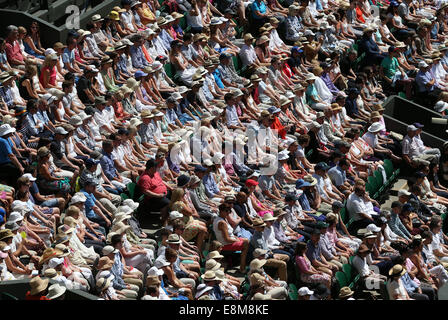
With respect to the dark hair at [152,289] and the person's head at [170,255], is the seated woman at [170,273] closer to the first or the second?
the person's head at [170,255]

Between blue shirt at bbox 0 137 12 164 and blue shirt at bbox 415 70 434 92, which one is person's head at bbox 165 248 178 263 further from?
blue shirt at bbox 415 70 434 92

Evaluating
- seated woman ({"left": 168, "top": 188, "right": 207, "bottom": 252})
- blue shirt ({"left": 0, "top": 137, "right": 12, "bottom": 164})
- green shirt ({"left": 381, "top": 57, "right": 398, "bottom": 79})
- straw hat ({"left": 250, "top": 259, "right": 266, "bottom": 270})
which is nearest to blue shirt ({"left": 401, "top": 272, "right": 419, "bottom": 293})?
straw hat ({"left": 250, "top": 259, "right": 266, "bottom": 270})

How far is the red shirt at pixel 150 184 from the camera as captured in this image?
17812 millimetres

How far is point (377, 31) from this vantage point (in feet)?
84.6

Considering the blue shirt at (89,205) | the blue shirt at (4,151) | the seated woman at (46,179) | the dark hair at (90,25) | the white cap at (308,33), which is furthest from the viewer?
the white cap at (308,33)

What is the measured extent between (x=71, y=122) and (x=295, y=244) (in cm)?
439

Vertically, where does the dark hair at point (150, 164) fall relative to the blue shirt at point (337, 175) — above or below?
above

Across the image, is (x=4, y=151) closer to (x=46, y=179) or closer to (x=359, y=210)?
(x=46, y=179)

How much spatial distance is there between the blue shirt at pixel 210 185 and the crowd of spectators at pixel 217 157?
0.02 m

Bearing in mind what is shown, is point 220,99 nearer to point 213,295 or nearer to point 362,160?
point 362,160

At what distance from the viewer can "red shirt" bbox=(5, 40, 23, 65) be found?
20391mm

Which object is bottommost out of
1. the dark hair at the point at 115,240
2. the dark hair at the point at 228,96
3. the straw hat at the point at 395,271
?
the straw hat at the point at 395,271

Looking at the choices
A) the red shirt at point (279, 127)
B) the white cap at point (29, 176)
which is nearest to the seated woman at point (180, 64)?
the red shirt at point (279, 127)

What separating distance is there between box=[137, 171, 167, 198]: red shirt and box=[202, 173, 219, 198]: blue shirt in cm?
75
